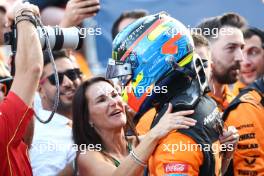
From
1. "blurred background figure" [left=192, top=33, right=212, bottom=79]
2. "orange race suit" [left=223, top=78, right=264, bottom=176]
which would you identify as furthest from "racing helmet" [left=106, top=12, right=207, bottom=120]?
"blurred background figure" [left=192, top=33, right=212, bottom=79]

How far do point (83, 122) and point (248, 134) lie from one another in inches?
43.3

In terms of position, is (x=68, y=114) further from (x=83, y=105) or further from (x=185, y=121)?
(x=185, y=121)

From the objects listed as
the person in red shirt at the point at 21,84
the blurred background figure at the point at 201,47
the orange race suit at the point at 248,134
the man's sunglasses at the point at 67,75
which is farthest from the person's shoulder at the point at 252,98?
the person in red shirt at the point at 21,84

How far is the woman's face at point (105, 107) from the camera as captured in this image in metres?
5.28

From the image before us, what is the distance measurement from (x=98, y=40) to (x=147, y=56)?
5342mm

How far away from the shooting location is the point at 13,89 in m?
3.73

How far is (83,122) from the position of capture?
528cm

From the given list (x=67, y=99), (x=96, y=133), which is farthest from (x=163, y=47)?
(x=67, y=99)

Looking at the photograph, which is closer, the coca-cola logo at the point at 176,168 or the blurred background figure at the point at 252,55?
the coca-cola logo at the point at 176,168

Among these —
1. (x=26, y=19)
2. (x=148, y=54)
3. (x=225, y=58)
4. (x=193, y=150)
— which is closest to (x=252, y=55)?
(x=225, y=58)

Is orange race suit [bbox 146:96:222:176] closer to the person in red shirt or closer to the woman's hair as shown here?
the person in red shirt

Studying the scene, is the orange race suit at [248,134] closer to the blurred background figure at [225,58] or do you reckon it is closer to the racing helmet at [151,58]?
the blurred background figure at [225,58]

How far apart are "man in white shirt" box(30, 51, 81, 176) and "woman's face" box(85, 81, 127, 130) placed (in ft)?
1.11

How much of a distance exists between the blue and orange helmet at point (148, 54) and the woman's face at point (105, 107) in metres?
1.32
